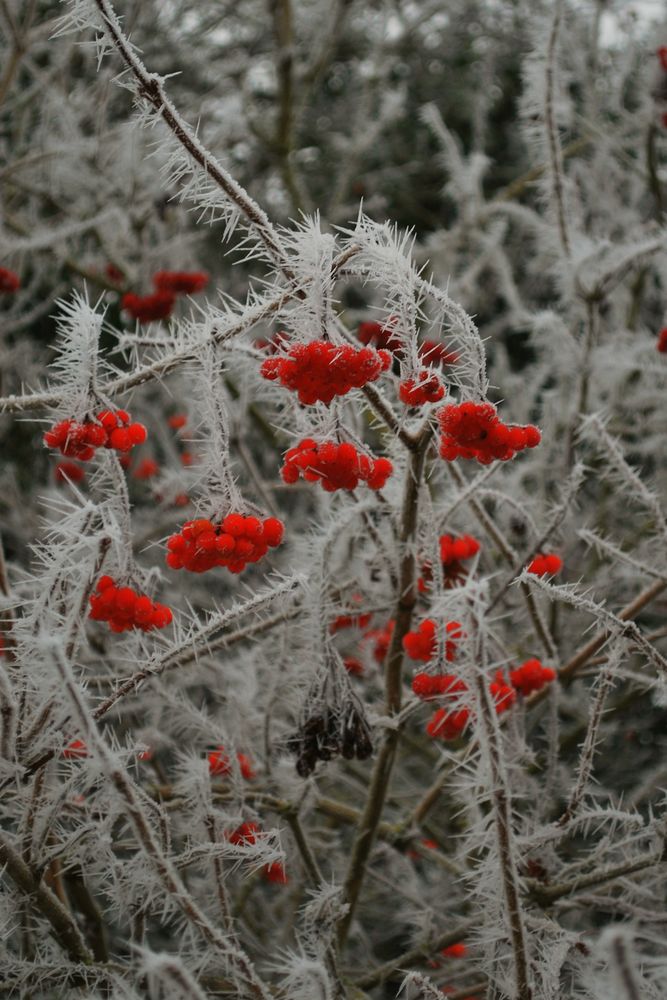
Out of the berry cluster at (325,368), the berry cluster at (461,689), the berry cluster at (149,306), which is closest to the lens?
the berry cluster at (325,368)

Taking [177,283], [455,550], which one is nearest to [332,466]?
[455,550]

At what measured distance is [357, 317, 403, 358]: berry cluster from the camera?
4.42 ft

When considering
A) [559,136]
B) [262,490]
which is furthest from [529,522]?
[559,136]

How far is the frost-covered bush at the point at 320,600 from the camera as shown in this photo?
1.29m

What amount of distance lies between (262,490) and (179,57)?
120 inches

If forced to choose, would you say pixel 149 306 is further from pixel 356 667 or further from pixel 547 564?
pixel 547 564

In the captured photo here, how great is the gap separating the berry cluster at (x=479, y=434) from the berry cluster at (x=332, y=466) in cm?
12

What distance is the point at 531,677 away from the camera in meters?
1.81

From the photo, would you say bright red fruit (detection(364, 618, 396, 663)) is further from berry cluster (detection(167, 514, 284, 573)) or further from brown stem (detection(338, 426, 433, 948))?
berry cluster (detection(167, 514, 284, 573))

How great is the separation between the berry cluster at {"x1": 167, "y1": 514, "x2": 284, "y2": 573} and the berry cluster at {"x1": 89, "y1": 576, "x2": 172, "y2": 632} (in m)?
0.08

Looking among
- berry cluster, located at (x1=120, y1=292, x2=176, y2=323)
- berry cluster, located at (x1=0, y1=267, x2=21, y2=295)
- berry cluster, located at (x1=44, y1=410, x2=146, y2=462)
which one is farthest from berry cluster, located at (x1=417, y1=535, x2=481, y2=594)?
berry cluster, located at (x1=0, y1=267, x2=21, y2=295)

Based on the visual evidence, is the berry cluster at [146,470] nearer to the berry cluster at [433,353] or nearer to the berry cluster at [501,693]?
the berry cluster at [433,353]

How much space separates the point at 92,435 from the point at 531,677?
1012 mm

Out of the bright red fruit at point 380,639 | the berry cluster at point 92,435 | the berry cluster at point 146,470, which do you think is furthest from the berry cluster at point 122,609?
the berry cluster at point 146,470
